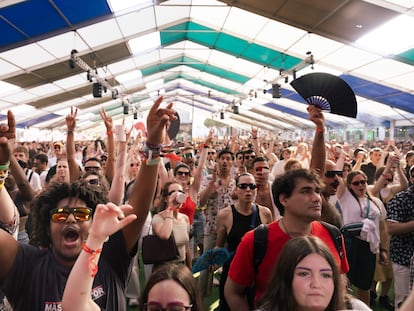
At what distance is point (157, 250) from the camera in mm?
2592

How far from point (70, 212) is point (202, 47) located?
1430 cm

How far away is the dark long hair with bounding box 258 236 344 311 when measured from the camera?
1.62 m

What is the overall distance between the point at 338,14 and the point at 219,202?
220 inches

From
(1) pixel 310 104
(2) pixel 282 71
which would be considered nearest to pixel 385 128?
(2) pixel 282 71

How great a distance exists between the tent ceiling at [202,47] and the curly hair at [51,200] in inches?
277

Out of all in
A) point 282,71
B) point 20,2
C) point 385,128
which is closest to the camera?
point 20,2

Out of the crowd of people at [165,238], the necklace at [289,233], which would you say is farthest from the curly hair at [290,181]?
the necklace at [289,233]

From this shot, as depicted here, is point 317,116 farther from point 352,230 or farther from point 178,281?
point 178,281

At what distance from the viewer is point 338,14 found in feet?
26.5

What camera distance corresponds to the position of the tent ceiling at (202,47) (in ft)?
27.7

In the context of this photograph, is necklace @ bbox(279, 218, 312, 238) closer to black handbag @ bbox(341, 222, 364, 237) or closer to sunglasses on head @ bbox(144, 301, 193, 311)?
sunglasses on head @ bbox(144, 301, 193, 311)

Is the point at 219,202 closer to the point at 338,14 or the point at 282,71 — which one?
the point at 338,14

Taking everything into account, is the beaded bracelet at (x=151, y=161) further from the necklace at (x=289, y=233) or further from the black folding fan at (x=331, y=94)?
the black folding fan at (x=331, y=94)

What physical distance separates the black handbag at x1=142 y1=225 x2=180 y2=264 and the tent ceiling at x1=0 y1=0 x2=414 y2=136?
265 inches
